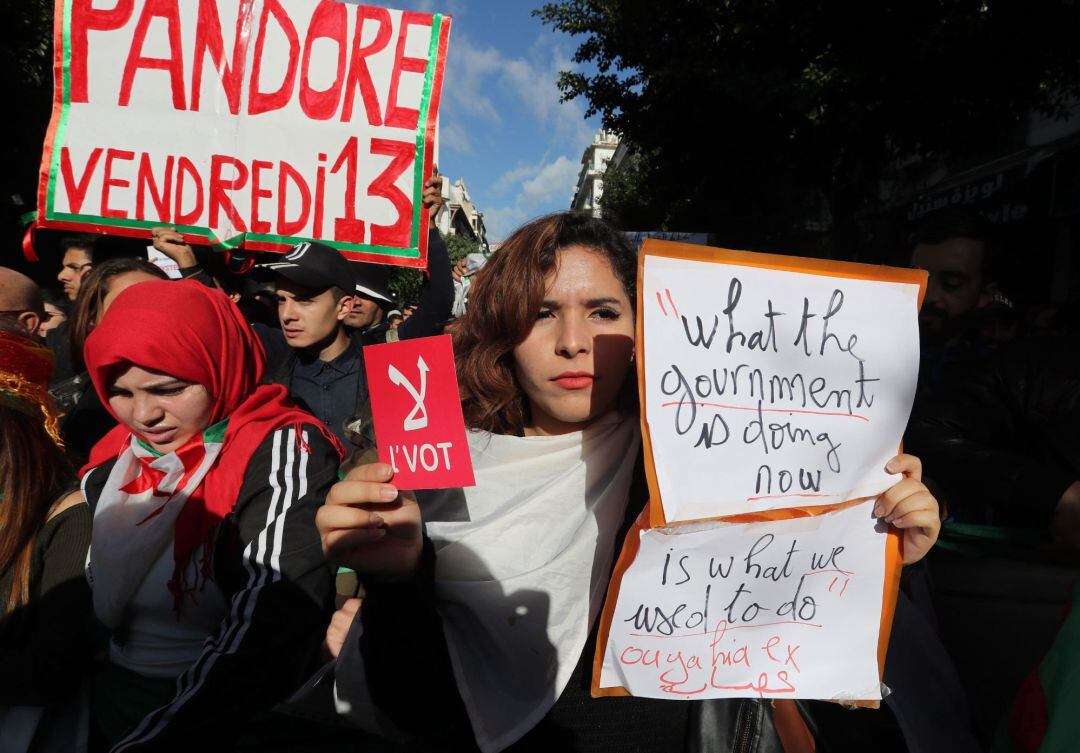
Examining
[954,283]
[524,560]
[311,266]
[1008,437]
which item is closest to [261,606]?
[524,560]

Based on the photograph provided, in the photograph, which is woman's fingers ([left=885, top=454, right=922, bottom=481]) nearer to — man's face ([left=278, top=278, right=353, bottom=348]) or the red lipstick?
the red lipstick

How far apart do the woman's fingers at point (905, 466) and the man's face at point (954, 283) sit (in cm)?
146

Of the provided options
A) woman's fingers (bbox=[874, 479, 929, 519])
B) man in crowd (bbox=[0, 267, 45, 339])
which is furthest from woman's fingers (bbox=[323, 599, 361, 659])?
man in crowd (bbox=[0, 267, 45, 339])

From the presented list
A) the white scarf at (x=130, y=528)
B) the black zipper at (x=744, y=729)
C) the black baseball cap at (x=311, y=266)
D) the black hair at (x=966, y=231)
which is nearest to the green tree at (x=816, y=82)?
the black hair at (x=966, y=231)

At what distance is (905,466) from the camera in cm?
114

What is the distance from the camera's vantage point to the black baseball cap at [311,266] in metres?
2.63

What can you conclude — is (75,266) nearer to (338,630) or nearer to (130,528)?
(130,528)

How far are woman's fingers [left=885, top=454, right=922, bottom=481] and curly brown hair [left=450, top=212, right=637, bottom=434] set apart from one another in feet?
2.11

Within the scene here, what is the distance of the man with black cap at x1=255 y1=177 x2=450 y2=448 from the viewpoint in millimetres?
2670

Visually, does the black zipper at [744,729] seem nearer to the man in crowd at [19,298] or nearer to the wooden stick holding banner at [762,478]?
the wooden stick holding banner at [762,478]

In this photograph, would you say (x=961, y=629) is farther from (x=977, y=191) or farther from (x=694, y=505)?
(x=977, y=191)

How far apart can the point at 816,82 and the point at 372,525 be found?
8.07 meters

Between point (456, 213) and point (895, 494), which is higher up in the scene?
point (456, 213)

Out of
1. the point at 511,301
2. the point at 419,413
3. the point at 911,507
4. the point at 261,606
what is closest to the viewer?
the point at 419,413
